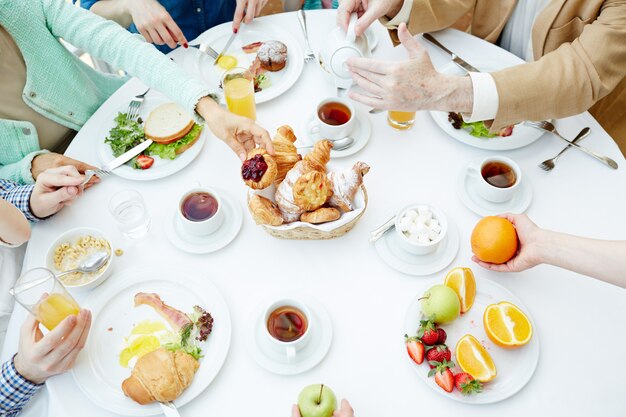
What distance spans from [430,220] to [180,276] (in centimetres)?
73

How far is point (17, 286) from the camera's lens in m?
1.13

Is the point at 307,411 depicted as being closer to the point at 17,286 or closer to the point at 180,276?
the point at 180,276

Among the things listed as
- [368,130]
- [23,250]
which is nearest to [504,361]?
[368,130]

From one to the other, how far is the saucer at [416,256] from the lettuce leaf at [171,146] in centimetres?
73

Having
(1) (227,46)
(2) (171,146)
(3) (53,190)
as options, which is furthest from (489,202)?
(3) (53,190)

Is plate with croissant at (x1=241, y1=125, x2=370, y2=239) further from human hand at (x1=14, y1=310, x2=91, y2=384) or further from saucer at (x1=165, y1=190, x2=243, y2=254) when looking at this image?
human hand at (x1=14, y1=310, x2=91, y2=384)

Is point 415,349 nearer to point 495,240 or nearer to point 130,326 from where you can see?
point 495,240

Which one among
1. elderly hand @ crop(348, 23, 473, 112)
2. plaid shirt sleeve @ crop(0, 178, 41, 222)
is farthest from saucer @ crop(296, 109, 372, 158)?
plaid shirt sleeve @ crop(0, 178, 41, 222)

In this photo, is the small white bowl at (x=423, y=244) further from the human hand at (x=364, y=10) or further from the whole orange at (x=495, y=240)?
the human hand at (x=364, y=10)

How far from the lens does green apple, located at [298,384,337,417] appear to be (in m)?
1.03

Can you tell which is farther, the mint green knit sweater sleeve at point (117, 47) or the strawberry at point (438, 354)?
the mint green knit sweater sleeve at point (117, 47)

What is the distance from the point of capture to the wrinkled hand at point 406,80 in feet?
4.52

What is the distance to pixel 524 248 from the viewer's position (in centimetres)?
124

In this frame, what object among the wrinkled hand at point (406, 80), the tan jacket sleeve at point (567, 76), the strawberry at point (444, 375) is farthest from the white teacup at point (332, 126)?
the strawberry at point (444, 375)
